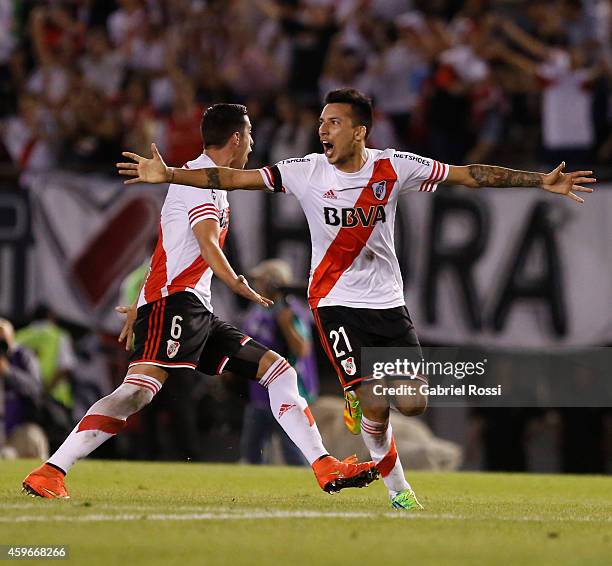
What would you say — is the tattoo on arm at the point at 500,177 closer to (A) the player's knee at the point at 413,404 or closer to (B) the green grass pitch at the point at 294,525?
(A) the player's knee at the point at 413,404

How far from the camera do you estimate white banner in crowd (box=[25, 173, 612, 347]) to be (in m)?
15.5

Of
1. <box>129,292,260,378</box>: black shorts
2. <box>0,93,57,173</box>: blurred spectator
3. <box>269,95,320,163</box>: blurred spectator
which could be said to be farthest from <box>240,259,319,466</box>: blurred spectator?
<box>129,292,260,378</box>: black shorts

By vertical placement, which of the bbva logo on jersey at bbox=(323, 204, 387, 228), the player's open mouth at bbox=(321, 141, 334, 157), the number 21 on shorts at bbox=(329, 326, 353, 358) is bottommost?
the number 21 on shorts at bbox=(329, 326, 353, 358)

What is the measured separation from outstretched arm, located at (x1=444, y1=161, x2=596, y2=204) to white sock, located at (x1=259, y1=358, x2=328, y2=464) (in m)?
1.69

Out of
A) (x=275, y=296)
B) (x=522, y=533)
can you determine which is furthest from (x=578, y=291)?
(x=522, y=533)

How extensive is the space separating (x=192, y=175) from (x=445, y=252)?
25.9 feet

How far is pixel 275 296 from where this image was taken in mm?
14359

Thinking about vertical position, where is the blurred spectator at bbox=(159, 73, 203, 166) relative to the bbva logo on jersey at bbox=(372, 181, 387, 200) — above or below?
above

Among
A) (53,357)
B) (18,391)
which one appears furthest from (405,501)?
(53,357)

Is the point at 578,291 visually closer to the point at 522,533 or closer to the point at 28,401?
the point at 28,401

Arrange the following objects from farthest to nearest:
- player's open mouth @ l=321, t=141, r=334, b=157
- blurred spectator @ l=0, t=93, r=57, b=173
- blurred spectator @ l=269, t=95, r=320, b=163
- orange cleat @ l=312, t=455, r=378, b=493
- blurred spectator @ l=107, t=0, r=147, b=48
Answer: blurred spectator @ l=107, t=0, r=147, b=48 → blurred spectator @ l=0, t=93, r=57, b=173 → blurred spectator @ l=269, t=95, r=320, b=163 → player's open mouth @ l=321, t=141, r=334, b=157 → orange cleat @ l=312, t=455, r=378, b=493

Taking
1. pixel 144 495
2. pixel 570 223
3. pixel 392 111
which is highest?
pixel 392 111

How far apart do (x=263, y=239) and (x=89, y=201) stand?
7.19ft

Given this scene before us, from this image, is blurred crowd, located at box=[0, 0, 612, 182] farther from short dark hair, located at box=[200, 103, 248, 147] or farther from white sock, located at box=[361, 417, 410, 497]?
white sock, located at box=[361, 417, 410, 497]
